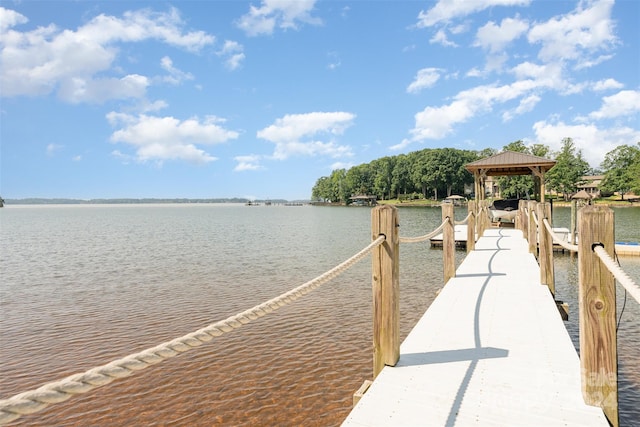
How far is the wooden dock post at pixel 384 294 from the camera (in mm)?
3656

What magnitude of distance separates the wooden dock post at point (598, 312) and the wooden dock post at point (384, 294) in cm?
150

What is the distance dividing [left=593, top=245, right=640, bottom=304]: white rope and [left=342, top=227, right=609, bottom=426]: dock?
3.45 ft

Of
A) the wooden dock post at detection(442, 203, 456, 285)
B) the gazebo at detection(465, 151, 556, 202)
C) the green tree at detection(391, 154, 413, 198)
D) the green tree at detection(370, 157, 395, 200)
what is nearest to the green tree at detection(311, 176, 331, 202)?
the green tree at detection(370, 157, 395, 200)

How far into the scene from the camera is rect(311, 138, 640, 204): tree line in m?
69.1

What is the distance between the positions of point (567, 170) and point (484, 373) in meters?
78.1

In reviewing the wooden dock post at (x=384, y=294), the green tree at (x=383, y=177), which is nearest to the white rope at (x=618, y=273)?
the wooden dock post at (x=384, y=294)

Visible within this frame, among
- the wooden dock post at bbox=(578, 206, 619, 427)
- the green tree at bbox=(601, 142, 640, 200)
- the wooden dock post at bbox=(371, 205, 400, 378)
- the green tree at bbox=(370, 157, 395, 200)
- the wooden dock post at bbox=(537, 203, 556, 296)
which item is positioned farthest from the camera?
the green tree at bbox=(370, 157, 395, 200)

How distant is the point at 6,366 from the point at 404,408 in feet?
21.8

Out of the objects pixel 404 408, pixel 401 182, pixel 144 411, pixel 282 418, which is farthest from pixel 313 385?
pixel 401 182

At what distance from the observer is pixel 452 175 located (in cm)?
8875

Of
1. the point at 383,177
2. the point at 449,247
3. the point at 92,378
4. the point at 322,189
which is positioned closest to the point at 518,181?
the point at 383,177

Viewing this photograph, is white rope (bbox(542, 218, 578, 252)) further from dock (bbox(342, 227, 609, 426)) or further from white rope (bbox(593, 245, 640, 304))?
dock (bbox(342, 227, 609, 426))

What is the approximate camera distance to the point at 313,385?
524 centimetres

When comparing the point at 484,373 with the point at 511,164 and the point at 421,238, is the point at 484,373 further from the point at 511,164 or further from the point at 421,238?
the point at 511,164
